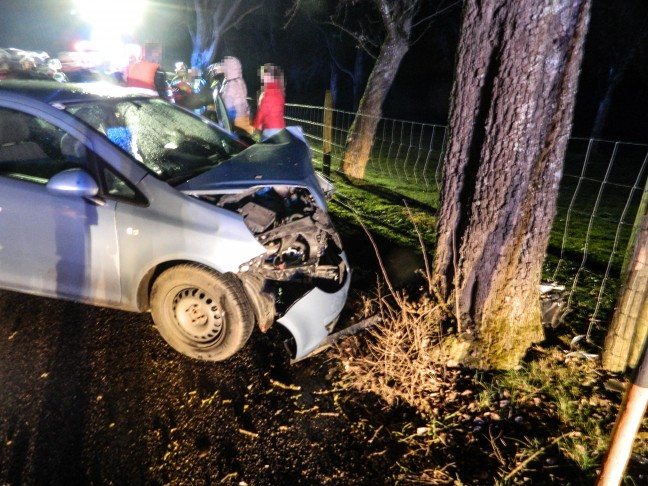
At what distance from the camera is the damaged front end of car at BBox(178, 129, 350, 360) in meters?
2.92

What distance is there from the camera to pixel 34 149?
3.45 m

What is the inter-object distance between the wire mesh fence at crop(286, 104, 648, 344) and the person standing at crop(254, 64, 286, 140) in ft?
4.40

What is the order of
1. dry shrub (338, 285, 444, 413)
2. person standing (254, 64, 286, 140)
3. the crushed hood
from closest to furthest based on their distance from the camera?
1. dry shrub (338, 285, 444, 413)
2. the crushed hood
3. person standing (254, 64, 286, 140)

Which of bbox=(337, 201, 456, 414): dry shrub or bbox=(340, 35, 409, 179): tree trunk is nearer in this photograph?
bbox=(337, 201, 456, 414): dry shrub

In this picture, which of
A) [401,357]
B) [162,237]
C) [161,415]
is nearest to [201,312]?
[162,237]

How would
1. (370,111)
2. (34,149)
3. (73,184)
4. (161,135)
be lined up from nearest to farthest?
(73,184)
(34,149)
(161,135)
(370,111)

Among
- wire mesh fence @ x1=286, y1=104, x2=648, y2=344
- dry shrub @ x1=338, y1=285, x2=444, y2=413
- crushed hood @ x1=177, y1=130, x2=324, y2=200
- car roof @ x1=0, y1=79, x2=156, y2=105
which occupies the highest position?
car roof @ x1=0, y1=79, x2=156, y2=105

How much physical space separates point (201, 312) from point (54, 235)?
118 centimetres

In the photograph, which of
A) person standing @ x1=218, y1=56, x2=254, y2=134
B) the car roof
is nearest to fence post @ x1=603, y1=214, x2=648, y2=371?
the car roof

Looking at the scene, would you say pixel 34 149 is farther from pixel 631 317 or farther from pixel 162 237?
pixel 631 317

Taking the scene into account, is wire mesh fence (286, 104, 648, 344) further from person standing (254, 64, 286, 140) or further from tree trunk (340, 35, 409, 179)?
person standing (254, 64, 286, 140)

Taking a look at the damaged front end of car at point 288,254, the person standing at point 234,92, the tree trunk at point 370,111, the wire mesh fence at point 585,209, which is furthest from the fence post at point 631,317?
the tree trunk at point 370,111

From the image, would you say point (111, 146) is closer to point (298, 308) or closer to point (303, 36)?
point (298, 308)

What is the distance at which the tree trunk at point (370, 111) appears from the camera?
8.28 metres
